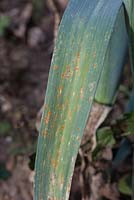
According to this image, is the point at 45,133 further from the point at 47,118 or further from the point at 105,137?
the point at 105,137

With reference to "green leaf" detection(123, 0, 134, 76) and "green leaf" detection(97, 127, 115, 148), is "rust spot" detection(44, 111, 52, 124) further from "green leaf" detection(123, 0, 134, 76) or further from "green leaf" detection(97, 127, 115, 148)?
"green leaf" detection(97, 127, 115, 148)

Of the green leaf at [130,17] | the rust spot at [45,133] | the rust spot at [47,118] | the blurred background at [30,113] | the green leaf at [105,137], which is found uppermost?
the green leaf at [130,17]

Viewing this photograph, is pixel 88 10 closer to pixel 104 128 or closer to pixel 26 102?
pixel 104 128

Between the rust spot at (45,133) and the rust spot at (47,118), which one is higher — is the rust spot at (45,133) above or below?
below

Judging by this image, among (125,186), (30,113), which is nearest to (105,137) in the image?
(125,186)

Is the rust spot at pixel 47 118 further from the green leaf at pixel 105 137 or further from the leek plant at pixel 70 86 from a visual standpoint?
the green leaf at pixel 105 137

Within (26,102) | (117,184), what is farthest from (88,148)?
(26,102)

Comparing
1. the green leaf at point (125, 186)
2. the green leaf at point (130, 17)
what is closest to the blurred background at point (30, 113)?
the green leaf at point (125, 186)
